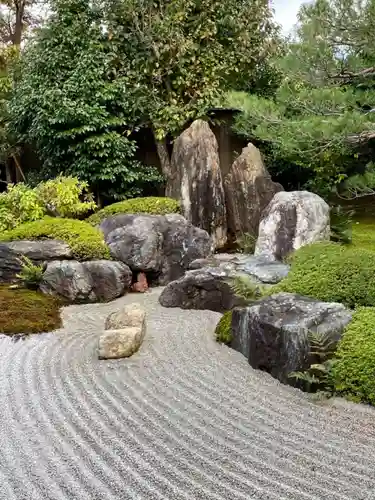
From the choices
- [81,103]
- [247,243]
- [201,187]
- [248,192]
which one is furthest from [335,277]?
[81,103]

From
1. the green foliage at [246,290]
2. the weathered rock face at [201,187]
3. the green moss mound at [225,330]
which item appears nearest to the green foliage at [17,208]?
the weathered rock face at [201,187]

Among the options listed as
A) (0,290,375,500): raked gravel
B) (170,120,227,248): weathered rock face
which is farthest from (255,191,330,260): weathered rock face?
(0,290,375,500): raked gravel

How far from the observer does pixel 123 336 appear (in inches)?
172

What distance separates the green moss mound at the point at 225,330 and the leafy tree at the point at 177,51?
5966 millimetres

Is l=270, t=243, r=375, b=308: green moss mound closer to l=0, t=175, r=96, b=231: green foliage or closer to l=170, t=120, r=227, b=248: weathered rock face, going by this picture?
l=170, t=120, r=227, b=248: weathered rock face

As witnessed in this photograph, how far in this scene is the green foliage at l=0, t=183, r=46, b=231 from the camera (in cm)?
788

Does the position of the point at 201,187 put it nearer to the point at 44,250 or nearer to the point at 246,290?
the point at 44,250

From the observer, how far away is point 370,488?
246cm

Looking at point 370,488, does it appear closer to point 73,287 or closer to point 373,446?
point 373,446

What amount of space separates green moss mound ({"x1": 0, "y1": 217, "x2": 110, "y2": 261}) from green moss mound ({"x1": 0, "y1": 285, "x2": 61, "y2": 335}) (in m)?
0.86

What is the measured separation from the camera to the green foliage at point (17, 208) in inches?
310

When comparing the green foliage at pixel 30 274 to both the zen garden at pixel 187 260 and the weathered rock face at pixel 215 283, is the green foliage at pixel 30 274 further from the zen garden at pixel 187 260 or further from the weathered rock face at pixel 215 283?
the weathered rock face at pixel 215 283

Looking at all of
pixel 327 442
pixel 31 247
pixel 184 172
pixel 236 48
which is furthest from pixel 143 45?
pixel 327 442

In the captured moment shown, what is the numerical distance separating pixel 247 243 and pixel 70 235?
2.81m
